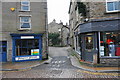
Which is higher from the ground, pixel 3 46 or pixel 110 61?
pixel 3 46

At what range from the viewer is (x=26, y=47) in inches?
461

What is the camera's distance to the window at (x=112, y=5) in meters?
8.36

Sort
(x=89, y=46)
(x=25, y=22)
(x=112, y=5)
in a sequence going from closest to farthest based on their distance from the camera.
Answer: (x=112, y=5) < (x=89, y=46) < (x=25, y=22)

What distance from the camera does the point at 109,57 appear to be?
26.8 ft

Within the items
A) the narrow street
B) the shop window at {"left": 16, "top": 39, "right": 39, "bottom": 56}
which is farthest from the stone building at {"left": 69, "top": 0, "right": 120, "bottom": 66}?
the shop window at {"left": 16, "top": 39, "right": 39, "bottom": 56}

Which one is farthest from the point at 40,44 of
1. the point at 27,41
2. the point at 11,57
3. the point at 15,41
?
the point at 11,57

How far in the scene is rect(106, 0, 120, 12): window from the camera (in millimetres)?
8359

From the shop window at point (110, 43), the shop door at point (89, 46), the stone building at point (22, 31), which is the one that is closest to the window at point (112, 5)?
the shop window at point (110, 43)

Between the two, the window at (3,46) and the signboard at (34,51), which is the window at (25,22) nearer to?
the window at (3,46)

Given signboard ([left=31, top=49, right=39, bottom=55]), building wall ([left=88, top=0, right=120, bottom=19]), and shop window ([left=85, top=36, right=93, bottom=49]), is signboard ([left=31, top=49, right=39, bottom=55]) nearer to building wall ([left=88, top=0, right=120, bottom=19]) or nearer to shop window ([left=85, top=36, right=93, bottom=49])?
shop window ([left=85, top=36, right=93, bottom=49])

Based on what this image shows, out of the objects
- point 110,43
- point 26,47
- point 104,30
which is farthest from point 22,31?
point 110,43

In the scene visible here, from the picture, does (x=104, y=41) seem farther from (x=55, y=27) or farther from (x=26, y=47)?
(x=55, y=27)

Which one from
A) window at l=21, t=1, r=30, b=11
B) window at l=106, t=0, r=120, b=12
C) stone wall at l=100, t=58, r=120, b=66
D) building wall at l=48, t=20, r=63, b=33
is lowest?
stone wall at l=100, t=58, r=120, b=66

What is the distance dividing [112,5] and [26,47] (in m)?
10.4
